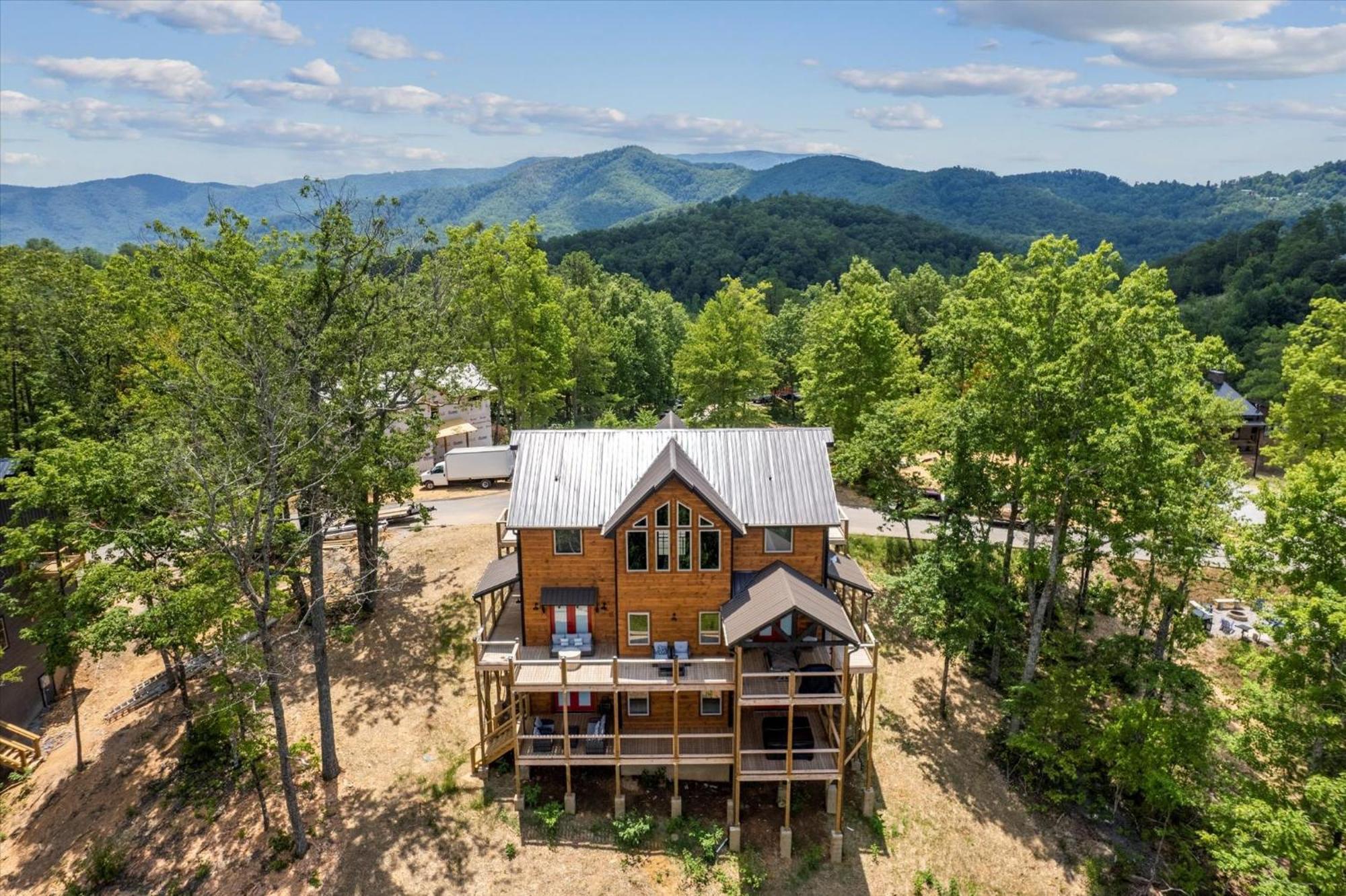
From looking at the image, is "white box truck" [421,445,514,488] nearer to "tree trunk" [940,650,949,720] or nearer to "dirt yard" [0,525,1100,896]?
"dirt yard" [0,525,1100,896]

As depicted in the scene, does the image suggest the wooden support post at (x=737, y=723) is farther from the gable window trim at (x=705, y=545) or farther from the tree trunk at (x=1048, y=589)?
the tree trunk at (x=1048, y=589)

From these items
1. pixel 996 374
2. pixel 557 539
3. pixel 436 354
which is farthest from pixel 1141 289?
pixel 436 354

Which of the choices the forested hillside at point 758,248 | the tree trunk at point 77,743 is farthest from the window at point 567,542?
the forested hillside at point 758,248

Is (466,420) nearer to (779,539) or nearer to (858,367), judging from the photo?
(858,367)

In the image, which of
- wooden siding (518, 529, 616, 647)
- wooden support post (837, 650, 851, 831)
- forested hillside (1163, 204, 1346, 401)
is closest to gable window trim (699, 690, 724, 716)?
wooden siding (518, 529, 616, 647)

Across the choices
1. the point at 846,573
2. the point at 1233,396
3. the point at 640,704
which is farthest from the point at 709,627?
the point at 1233,396
